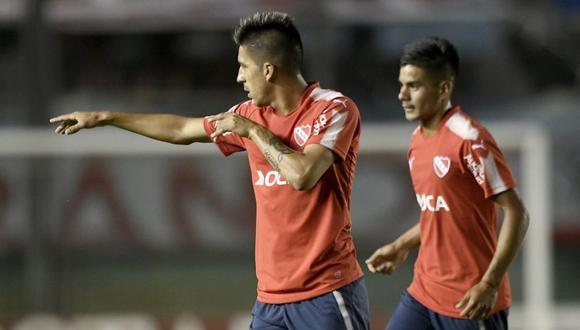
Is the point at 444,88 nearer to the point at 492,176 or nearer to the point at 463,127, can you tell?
the point at 463,127

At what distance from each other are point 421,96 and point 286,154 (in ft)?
3.02

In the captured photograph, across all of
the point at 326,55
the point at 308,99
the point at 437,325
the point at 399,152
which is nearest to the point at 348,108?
the point at 308,99

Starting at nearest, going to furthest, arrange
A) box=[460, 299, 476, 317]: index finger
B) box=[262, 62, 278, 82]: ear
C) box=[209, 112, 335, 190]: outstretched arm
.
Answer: box=[209, 112, 335, 190]: outstretched arm
box=[262, 62, 278, 82]: ear
box=[460, 299, 476, 317]: index finger

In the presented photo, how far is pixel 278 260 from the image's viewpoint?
3.79 m

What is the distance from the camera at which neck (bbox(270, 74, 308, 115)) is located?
381 centimetres

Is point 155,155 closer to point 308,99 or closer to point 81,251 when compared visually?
point 81,251

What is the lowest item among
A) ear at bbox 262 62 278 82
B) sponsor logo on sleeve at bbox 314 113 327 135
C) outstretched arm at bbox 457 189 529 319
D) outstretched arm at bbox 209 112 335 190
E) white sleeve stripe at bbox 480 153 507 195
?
outstretched arm at bbox 457 189 529 319

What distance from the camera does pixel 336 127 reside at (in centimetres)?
370

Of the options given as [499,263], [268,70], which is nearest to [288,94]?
[268,70]

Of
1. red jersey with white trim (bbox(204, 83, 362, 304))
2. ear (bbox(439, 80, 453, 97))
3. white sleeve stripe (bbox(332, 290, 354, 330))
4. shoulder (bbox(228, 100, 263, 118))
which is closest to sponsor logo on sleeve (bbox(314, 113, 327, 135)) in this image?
red jersey with white trim (bbox(204, 83, 362, 304))

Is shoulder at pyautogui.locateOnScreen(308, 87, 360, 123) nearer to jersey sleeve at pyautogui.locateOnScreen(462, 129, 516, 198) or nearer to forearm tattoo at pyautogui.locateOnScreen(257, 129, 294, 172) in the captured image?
forearm tattoo at pyautogui.locateOnScreen(257, 129, 294, 172)

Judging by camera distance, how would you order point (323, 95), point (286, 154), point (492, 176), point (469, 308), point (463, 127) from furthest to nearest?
point (463, 127) → point (492, 176) → point (469, 308) → point (323, 95) → point (286, 154)

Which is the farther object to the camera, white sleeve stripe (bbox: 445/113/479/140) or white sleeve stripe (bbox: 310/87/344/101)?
white sleeve stripe (bbox: 445/113/479/140)

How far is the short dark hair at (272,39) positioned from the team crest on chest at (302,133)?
8.2 inches
